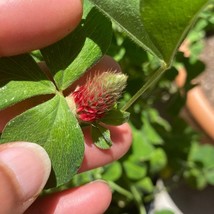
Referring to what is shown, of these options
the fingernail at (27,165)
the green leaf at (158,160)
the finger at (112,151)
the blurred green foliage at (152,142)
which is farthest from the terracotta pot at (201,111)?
the fingernail at (27,165)

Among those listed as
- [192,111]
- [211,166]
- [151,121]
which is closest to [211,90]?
[192,111]

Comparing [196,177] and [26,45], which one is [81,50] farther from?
[196,177]

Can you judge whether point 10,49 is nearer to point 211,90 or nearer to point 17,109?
point 17,109

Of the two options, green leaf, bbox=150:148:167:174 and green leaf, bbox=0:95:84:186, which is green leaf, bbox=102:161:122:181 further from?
green leaf, bbox=0:95:84:186

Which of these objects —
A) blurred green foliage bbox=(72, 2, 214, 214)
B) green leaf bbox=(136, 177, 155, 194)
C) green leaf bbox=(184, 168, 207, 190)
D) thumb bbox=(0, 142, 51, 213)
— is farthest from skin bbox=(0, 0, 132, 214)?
green leaf bbox=(184, 168, 207, 190)

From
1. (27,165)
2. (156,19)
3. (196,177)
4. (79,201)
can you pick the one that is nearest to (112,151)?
(79,201)
